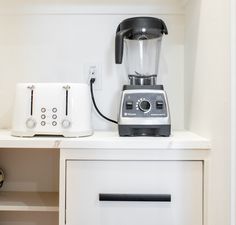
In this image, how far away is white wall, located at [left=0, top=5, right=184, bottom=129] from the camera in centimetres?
141

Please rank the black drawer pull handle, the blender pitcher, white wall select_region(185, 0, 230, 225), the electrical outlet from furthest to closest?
the electrical outlet < the blender pitcher < the black drawer pull handle < white wall select_region(185, 0, 230, 225)

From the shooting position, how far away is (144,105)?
108cm

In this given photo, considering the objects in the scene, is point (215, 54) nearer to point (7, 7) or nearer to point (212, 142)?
point (212, 142)

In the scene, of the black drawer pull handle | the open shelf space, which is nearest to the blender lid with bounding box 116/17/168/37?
the black drawer pull handle

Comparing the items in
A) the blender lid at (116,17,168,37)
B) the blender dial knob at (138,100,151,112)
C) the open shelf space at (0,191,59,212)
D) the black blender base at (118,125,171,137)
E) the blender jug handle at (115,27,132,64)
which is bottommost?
the open shelf space at (0,191,59,212)

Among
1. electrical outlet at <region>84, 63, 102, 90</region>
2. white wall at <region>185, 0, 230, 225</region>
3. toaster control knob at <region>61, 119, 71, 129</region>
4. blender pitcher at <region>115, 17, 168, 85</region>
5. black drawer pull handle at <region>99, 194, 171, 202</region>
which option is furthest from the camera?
electrical outlet at <region>84, 63, 102, 90</region>

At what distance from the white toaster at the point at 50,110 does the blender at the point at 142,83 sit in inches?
6.7

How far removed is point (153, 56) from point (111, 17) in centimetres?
30

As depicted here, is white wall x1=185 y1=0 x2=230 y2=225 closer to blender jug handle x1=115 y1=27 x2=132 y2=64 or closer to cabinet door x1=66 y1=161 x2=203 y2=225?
cabinet door x1=66 y1=161 x2=203 y2=225

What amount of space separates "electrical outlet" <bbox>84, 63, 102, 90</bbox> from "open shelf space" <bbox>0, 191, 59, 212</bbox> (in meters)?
0.57

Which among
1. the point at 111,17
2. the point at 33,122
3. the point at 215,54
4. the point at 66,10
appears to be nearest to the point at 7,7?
the point at 66,10

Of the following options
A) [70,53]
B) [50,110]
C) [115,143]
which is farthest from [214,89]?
[70,53]

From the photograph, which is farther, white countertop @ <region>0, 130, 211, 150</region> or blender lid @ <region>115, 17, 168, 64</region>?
blender lid @ <region>115, 17, 168, 64</region>

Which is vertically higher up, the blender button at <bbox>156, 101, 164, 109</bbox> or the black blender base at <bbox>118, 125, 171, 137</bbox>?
the blender button at <bbox>156, 101, 164, 109</bbox>
